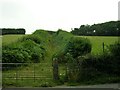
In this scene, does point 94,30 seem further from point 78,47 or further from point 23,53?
point 23,53

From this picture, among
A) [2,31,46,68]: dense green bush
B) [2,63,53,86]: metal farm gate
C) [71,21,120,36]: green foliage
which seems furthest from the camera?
[71,21,120,36]: green foliage

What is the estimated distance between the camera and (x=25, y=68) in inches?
917

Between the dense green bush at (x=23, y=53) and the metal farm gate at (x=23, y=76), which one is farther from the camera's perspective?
the dense green bush at (x=23, y=53)

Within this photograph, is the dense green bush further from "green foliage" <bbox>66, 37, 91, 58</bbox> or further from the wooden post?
the wooden post

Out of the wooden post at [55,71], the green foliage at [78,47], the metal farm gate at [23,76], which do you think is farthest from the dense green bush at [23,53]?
the wooden post at [55,71]

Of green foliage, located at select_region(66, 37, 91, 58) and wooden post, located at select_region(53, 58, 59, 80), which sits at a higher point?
green foliage, located at select_region(66, 37, 91, 58)

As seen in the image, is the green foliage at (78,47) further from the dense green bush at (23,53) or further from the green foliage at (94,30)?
the green foliage at (94,30)

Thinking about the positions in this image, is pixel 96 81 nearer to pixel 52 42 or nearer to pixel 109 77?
pixel 109 77

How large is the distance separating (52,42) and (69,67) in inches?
843

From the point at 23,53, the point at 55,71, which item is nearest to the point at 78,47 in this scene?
the point at 23,53

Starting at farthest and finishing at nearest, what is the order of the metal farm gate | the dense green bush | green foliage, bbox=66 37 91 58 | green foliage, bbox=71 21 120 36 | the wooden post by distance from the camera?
green foliage, bbox=71 21 120 36 → green foliage, bbox=66 37 91 58 → the dense green bush → the wooden post → the metal farm gate

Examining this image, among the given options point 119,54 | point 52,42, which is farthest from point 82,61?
point 52,42

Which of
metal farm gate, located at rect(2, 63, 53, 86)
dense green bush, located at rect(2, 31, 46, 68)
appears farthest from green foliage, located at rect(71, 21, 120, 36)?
metal farm gate, located at rect(2, 63, 53, 86)

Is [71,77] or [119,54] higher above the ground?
[119,54]
